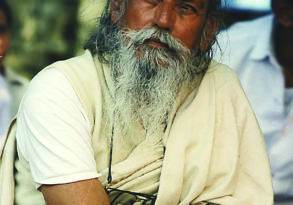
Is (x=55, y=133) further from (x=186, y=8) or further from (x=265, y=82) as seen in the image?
(x=265, y=82)

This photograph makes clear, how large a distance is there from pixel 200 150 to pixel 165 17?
2.23 ft

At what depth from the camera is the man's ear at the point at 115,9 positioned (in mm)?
4461

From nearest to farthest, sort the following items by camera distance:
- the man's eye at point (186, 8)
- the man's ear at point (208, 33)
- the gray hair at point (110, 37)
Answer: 1. the man's eye at point (186, 8)
2. the gray hair at point (110, 37)
3. the man's ear at point (208, 33)

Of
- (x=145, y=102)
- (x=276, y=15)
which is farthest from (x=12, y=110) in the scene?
(x=276, y=15)

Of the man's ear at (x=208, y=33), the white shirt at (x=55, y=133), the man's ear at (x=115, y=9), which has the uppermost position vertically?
the man's ear at (x=115, y=9)

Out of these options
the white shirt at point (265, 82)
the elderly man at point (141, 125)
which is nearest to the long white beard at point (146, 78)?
the elderly man at point (141, 125)

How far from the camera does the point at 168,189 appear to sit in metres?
4.16

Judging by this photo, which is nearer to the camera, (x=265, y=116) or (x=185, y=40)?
(x=185, y=40)

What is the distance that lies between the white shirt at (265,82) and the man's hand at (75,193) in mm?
1857

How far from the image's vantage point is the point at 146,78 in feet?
14.2

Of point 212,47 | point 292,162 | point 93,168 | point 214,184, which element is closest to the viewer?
point 93,168

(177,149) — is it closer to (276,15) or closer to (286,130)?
(286,130)

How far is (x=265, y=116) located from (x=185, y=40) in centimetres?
161

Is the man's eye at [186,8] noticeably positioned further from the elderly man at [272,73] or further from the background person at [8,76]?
the background person at [8,76]
